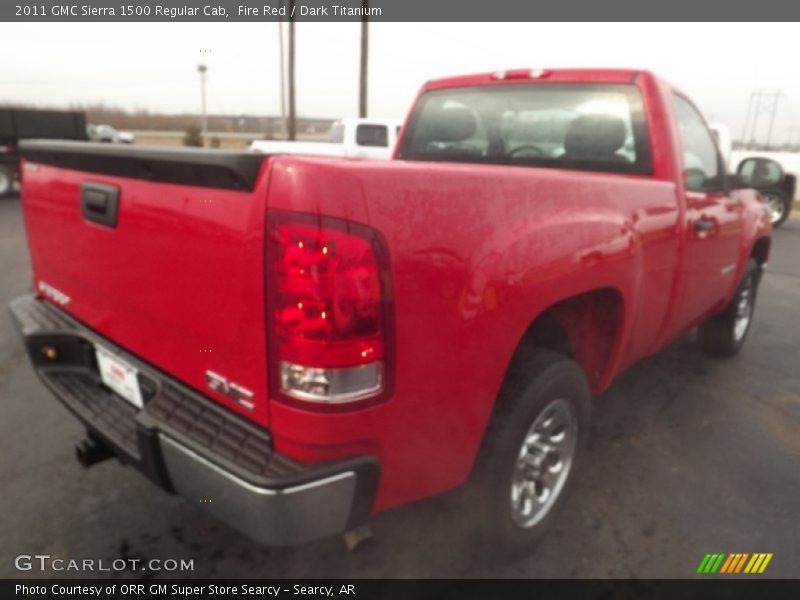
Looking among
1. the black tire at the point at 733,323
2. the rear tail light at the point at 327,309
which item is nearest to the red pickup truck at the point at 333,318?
the rear tail light at the point at 327,309

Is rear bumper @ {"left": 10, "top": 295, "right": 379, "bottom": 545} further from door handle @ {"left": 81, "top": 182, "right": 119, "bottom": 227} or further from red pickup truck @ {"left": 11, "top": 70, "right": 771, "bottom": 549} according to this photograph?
door handle @ {"left": 81, "top": 182, "right": 119, "bottom": 227}

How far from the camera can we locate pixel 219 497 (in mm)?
1583

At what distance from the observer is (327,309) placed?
4.73 ft

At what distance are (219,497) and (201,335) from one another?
17.9 inches

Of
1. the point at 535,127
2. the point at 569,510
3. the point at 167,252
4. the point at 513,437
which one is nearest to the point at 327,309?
the point at 167,252

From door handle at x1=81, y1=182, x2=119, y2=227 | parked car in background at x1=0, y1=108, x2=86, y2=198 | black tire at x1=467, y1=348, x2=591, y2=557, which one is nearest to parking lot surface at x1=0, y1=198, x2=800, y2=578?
black tire at x1=467, y1=348, x2=591, y2=557

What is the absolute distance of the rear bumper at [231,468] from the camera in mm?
1494

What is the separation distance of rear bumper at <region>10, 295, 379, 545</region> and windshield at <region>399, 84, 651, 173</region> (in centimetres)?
216

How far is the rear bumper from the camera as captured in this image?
58.8 inches

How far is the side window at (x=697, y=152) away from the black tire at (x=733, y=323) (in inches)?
45.8

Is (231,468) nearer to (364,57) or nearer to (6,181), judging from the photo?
(6,181)
